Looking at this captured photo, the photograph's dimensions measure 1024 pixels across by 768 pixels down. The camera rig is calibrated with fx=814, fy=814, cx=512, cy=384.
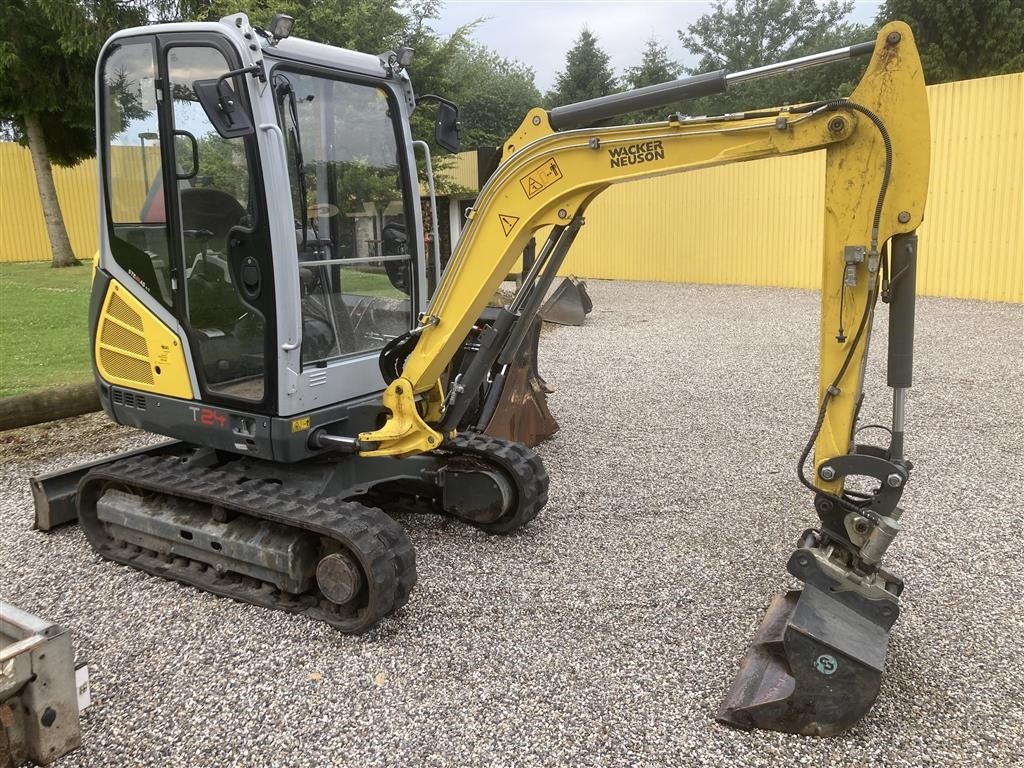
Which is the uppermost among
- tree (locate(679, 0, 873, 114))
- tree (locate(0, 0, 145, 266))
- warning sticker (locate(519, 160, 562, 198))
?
tree (locate(679, 0, 873, 114))

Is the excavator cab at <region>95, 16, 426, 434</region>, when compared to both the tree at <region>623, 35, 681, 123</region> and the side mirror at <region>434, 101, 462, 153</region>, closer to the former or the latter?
the side mirror at <region>434, 101, 462, 153</region>

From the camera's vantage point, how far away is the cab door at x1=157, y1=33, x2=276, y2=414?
3.95 metres

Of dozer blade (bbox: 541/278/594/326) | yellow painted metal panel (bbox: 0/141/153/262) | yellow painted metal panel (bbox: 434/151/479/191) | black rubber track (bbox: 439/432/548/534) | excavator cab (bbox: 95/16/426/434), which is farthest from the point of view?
yellow painted metal panel (bbox: 434/151/479/191)

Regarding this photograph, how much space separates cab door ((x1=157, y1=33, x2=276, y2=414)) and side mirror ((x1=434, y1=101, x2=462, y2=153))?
1138 millimetres

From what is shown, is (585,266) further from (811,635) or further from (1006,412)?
(811,635)

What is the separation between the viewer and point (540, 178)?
Answer: 3703 mm

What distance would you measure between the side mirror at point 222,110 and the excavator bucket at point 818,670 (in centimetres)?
294

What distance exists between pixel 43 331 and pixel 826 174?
11192 mm

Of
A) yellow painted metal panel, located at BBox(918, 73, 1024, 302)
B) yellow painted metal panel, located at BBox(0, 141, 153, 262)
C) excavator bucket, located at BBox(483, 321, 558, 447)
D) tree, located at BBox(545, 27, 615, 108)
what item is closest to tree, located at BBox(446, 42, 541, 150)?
tree, located at BBox(545, 27, 615, 108)

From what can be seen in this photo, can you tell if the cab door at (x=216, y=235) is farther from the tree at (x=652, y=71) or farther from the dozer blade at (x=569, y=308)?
the tree at (x=652, y=71)

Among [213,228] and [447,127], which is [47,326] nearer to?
[213,228]

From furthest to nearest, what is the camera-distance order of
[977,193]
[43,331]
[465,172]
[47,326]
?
[465,172] → [977,193] → [47,326] → [43,331]

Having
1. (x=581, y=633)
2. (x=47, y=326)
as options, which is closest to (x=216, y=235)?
(x=581, y=633)

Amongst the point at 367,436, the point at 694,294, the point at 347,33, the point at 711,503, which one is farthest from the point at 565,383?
the point at 347,33
